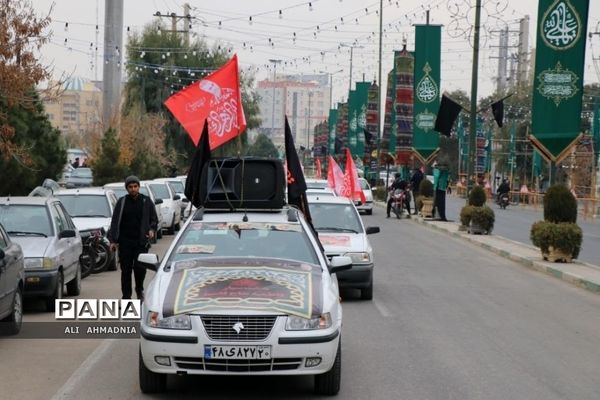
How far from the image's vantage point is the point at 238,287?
8.73 meters

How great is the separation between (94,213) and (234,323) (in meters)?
14.9

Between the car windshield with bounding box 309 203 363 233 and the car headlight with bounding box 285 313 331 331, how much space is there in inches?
351

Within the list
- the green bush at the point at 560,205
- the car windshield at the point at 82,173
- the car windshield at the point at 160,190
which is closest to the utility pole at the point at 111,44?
the car windshield at the point at 160,190

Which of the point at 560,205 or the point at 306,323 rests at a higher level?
the point at 560,205

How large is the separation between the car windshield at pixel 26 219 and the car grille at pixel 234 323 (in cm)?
781

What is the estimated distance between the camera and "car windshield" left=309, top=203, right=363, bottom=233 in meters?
17.6

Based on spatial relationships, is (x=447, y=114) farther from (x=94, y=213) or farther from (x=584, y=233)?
(x=94, y=213)

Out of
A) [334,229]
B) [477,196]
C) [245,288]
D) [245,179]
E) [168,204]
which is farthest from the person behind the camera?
[477,196]

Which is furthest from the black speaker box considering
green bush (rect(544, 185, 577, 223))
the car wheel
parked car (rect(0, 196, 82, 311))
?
green bush (rect(544, 185, 577, 223))

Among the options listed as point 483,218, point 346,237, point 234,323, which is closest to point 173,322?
point 234,323

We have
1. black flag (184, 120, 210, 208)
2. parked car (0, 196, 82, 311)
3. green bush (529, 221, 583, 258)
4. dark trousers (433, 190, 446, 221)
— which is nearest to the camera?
black flag (184, 120, 210, 208)

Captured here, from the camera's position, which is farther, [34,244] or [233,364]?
[34,244]

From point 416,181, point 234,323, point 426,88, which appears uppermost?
point 426,88

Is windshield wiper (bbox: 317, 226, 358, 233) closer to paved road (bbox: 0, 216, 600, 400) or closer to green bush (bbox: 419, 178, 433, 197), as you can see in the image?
paved road (bbox: 0, 216, 600, 400)
